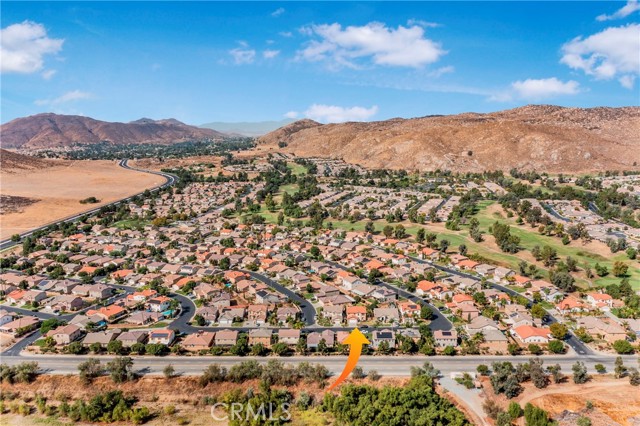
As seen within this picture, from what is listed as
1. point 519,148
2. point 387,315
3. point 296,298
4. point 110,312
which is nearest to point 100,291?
point 110,312

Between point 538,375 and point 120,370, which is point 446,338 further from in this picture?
point 120,370

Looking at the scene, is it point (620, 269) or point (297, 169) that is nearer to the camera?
point (620, 269)

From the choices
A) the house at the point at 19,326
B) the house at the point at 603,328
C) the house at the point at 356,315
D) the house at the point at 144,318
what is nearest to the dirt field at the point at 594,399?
the house at the point at 603,328

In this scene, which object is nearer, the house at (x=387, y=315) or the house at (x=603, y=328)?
the house at (x=603, y=328)

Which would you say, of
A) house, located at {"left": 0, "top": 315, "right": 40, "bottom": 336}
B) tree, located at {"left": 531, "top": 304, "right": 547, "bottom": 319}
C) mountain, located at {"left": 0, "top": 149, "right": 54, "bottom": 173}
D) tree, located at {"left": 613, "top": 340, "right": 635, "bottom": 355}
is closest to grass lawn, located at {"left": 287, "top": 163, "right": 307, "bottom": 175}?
mountain, located at {"left": 0, "top": 149, "right": 54, "bottom": 173}

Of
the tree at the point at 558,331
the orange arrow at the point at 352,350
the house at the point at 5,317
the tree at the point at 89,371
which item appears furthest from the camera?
the house at the point at 5,317

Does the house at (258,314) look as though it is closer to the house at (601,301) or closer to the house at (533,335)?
the house at (533,335)
